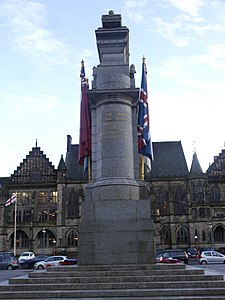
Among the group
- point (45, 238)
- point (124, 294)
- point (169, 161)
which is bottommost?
point (45, 238)

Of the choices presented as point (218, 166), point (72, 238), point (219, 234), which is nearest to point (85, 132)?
point (72, 238)

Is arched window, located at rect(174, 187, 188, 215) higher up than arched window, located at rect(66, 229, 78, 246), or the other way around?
arched window, located at rect(174, 187, 188, 215)

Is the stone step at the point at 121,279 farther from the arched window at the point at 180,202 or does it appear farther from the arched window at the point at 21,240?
the arched window at the point at 21,240

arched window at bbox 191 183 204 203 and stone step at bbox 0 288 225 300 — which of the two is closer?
stone step at bbox 0 288 225 300

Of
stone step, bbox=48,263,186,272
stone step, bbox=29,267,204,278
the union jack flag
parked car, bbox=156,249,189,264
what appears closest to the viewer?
stone step, bbox=29,267,204,278

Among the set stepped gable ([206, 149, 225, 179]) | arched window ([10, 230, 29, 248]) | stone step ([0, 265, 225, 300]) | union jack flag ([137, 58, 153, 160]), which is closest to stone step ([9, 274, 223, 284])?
stone step ([0, 265, 225, 300])

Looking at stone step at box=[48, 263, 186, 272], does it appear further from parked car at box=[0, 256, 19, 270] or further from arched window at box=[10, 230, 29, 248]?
arched window at box=[10, 230, 29, 248]

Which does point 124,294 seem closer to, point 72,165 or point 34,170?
point 34,170

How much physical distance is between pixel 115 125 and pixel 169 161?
181ft

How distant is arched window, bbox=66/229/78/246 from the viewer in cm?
6250

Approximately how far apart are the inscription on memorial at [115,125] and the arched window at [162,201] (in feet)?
167

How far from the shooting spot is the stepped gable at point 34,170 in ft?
221

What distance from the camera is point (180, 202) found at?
213ft

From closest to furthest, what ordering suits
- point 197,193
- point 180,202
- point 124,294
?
point 124,294
point 197,193
point 180,202
